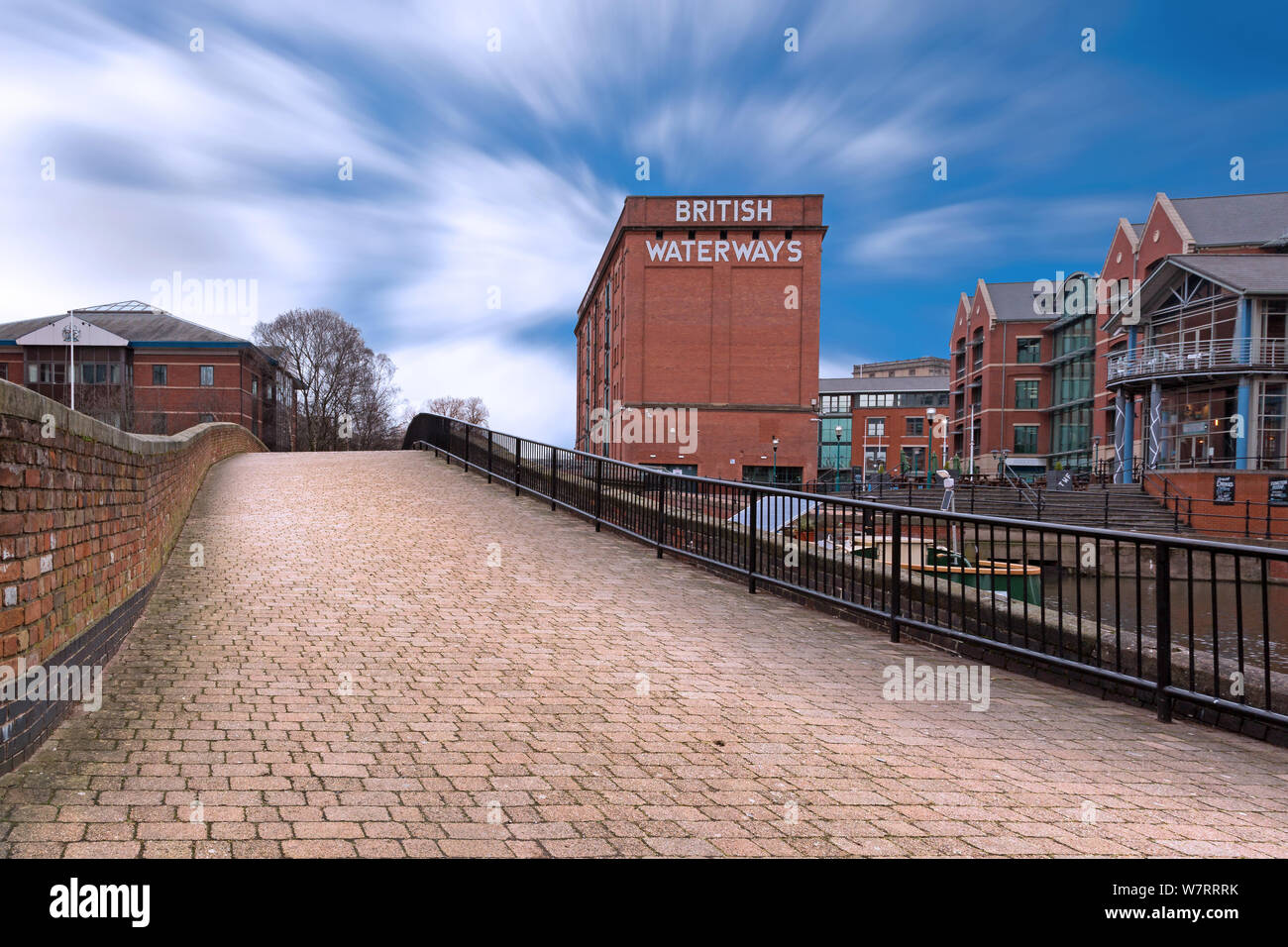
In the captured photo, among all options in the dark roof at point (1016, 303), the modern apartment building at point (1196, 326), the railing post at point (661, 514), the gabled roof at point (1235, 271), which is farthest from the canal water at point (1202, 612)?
the dark roof at point (1016, 303)

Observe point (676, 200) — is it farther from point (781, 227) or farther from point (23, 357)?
point (23, 357)

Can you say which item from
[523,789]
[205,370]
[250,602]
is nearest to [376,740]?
[523,789]

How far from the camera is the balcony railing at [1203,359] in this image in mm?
35125

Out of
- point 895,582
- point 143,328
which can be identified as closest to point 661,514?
point 895,582

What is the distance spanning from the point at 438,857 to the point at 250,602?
5.19m

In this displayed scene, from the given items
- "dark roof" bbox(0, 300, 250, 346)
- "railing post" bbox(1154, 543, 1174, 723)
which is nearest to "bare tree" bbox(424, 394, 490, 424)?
"dark roof" bbox(0, 300, 250, 346)

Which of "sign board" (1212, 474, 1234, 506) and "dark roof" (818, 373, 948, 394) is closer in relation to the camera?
"sign board" (1212, 474, 1234, 506)

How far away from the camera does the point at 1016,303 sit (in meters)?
69.6

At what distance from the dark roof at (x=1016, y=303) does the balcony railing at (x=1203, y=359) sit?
25741 millimetres

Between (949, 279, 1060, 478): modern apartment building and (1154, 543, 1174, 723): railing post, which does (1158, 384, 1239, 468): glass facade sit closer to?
(949, 279, 1060, 478): modern apartment building

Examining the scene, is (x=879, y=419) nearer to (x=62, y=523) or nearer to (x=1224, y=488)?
(x=1224, y=488)

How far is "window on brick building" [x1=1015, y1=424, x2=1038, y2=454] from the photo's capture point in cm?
6656

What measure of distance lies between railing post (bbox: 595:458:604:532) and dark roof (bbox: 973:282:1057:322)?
206 ft

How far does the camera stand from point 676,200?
180 feet
